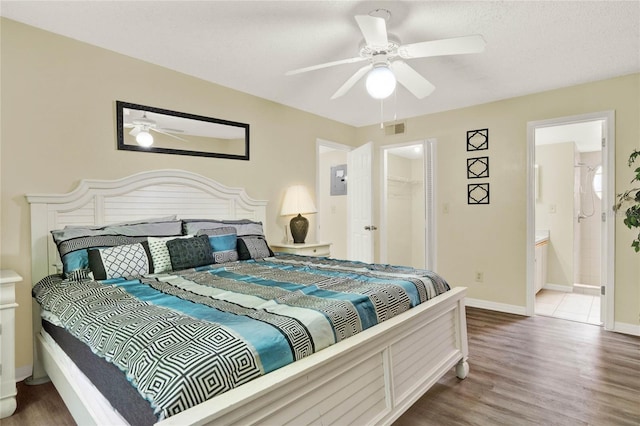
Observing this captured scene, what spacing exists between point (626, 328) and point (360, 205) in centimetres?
301

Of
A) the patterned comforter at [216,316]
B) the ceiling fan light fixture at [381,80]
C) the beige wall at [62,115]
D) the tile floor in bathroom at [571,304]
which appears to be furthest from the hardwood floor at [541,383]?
the beige wall at [62,115]

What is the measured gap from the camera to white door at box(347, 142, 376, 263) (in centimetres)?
457

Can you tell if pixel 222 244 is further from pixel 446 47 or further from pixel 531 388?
pixel 531 388

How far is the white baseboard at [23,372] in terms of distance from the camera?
236 centimetres

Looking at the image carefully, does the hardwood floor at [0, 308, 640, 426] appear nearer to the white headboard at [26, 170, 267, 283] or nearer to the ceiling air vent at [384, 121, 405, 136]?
the white headboard at [26, 170, 267, 283]

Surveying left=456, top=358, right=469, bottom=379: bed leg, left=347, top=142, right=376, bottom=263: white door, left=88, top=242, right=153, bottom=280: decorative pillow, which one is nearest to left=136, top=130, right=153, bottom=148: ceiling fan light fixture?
left=88, top=242, right=153, bottom=280: decorative pillow

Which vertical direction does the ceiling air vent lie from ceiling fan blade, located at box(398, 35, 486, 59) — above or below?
above

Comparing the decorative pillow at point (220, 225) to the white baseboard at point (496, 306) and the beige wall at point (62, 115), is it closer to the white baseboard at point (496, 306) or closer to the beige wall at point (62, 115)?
the beige wall at point (62, 115)

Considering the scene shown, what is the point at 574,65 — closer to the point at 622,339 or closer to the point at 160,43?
the point at 622,339

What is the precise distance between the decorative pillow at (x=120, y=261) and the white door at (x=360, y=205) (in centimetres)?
286

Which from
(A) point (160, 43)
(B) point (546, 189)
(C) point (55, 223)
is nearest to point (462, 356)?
(C) point (55, 223)

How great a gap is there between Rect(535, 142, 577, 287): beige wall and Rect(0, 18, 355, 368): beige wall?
4670 millimetres

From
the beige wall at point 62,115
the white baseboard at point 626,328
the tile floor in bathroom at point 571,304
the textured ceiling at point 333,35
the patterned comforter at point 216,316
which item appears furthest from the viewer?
the tile floor in bathroom at point 571,304

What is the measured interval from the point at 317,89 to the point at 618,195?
2.99m
